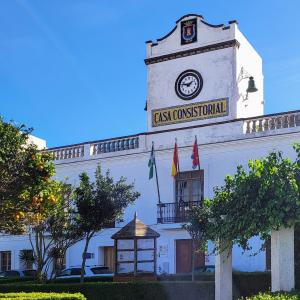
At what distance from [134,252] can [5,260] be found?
13.7 metres

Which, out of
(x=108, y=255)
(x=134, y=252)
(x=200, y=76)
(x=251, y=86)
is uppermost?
(x=200, y=76)

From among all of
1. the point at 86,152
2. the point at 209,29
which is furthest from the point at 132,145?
the point at 209,29

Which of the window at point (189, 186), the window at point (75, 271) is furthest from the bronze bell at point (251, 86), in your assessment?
the window at point (75, 271)

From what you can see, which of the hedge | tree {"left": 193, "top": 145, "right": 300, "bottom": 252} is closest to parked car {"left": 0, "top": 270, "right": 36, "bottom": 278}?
the hedge

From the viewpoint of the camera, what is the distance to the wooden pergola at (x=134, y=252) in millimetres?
19875

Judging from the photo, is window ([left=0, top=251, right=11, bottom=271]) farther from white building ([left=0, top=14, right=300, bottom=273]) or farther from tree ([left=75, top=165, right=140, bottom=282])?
tree ([left=75, top=165, right=140, bottom=282])

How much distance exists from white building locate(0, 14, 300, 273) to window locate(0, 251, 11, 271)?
3911 mm

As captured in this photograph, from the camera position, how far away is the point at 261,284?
18.9 metres

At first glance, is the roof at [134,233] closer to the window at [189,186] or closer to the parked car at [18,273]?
the window at [189,186]

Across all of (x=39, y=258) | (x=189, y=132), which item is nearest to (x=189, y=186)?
(x=189, y=132)

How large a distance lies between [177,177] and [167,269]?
3943mm

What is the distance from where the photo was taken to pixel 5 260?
1242 inches

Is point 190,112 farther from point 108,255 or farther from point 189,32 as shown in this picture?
point 108,255

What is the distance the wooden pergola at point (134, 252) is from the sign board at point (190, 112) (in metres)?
7.69
